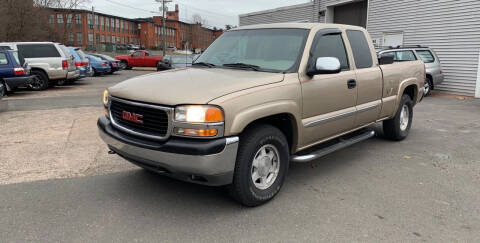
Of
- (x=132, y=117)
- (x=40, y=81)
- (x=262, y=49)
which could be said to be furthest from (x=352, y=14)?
(x=132, y=117)

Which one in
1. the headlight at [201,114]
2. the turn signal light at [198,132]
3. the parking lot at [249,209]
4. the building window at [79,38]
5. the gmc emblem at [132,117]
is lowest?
the parking lot at [249,209]

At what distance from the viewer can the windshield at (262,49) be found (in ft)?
13.6

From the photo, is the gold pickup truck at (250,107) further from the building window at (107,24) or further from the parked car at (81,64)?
the building window at (107,24)

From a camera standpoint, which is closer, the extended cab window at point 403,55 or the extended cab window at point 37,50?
the extended cab window at point 403,55

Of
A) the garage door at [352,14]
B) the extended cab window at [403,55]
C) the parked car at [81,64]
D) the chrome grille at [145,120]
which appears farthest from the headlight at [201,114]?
the garage door at [352,14]

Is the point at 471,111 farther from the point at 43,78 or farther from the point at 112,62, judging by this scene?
the point at 112,62

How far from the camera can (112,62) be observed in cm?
2381

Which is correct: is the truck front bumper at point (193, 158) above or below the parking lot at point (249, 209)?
above

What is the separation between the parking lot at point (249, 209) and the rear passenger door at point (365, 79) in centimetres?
71

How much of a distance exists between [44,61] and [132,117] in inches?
495

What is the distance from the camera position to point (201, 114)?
3.11m

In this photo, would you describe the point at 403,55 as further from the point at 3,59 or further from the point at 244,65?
the point at 3,59

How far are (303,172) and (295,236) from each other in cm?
174

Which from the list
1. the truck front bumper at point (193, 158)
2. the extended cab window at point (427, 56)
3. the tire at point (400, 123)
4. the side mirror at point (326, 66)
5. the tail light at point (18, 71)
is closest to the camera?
the truck front bumper at point (193, 158)
